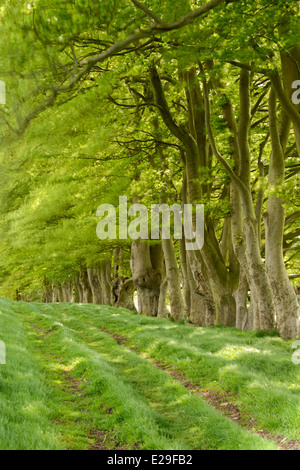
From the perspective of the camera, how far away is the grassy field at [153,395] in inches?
221

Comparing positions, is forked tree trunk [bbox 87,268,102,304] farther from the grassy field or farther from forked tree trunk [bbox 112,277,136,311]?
the grassy field

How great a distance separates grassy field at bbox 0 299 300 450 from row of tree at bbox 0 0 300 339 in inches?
129

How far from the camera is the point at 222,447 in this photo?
17.7ft

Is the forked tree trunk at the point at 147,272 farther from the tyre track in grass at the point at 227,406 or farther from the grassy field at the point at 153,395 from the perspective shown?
the tyre track in grass at the point at 227,406

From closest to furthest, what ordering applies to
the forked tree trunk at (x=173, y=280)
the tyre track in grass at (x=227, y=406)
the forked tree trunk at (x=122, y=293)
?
the tyre track in grass at (x=227, y=406) < the forked tree trunk at (x=173, y=280) < the forked tree trunk at (x=122, y=293)

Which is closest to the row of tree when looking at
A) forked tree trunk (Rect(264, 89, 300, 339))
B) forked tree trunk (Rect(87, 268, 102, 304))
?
forked tree trunk (Rect(264, 89, 300, 339))

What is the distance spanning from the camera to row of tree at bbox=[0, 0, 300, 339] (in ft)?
24.6

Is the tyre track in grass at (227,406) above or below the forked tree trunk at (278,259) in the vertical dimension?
below

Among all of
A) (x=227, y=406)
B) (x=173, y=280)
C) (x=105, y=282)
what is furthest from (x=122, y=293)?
(x=227, y=406)

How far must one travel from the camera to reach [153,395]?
7.71 m

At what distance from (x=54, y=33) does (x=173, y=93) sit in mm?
10176

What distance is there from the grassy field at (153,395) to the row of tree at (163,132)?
3.28 metres

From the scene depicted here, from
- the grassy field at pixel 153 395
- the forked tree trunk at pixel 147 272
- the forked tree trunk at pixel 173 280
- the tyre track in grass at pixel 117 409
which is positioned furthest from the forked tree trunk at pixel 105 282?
the tyre track in grass at pixel 117 409

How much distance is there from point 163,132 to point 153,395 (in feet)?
37.1
